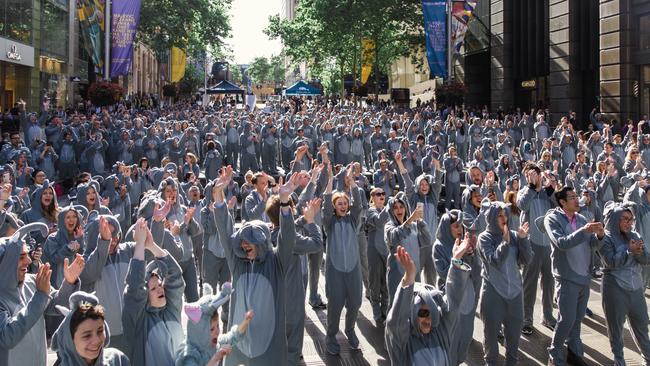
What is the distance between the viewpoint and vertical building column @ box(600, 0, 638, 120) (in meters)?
24.6

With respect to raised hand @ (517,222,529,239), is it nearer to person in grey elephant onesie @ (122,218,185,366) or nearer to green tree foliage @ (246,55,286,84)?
person in grey elephant onesie @ (122,218,185,366)

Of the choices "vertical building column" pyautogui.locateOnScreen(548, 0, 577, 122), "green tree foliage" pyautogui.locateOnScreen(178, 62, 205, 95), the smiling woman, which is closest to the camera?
the smiling woman

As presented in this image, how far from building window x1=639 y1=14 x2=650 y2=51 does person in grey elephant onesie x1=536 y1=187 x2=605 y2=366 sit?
19301 millimetres

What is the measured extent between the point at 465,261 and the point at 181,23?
1540 inches

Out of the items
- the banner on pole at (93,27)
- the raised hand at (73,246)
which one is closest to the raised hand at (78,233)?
the raised hand at (73,246)

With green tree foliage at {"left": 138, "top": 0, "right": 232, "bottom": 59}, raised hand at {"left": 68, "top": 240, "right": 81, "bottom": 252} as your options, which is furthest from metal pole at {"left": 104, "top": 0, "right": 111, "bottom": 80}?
raised hand at {"left": 68, "top": 240, "right": 81, "bottom": 252}

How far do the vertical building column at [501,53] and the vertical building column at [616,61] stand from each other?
9.05 m

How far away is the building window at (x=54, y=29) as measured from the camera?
125ft

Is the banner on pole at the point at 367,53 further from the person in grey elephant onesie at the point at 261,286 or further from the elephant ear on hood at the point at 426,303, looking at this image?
the elephant ear on hood at the point at 426,303

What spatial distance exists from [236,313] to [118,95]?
2580 cm

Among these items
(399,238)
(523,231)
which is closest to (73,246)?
(399,238)

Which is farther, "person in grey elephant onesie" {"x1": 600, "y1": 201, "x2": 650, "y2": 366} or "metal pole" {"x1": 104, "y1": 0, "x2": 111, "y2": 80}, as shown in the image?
"metal pole" {"x1": 104, "y1": 0, "x2": 111, "y2": 80}

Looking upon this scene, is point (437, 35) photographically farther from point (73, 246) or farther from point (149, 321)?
point (149, 321)

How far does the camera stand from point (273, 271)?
5.81 metres
